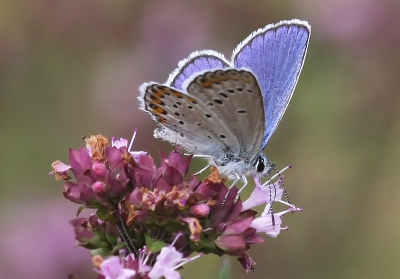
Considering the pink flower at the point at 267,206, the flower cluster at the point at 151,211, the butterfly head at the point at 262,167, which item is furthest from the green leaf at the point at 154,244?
the butterfly head at the point at 262,167

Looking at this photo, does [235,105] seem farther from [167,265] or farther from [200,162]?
[200,162]

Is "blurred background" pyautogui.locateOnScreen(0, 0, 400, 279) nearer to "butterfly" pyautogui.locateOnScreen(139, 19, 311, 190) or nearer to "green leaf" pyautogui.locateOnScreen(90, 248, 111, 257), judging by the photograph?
"butterfly" pyautogui.locateOnScreen(139, 19, 311, 190)

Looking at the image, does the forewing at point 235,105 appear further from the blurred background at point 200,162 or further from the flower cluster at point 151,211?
the blurred background at point 200,162

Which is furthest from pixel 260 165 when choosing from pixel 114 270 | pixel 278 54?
pixel 114 270

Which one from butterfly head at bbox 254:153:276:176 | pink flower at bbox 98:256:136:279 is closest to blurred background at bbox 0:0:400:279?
butterfly head at bbox 254:153:276:176

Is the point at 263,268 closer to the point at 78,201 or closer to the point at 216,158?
the point at 216,158

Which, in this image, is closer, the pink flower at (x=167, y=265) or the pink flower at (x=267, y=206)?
the pink flower at (x=167, y=265)
